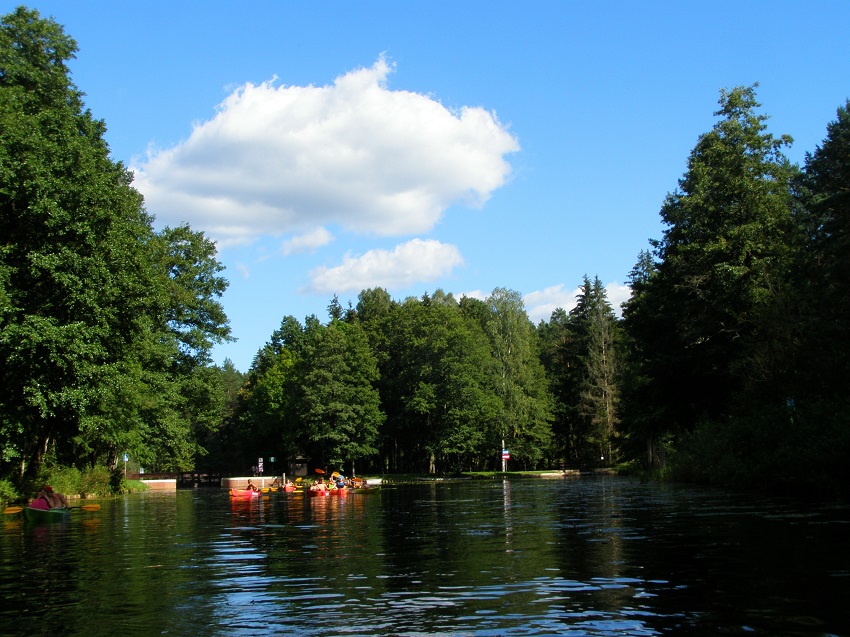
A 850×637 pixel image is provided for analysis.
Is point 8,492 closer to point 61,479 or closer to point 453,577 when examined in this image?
point 61,479

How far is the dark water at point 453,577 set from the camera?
9391 mm

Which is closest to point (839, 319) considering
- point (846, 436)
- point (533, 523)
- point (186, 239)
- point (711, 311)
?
point (846, 436)

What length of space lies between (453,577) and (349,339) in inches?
2894

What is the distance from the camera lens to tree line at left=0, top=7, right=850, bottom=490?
1165 inches

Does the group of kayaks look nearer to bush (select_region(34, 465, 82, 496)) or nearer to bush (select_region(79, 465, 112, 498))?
bush (select_region(79, 465, 112, 498))

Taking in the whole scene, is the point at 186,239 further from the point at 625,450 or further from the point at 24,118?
the point at 625,450

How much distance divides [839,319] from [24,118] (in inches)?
1322

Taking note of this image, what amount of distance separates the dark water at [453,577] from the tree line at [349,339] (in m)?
7.85

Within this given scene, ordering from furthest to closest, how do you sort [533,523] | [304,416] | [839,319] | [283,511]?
[304,416] < [283,511] < [839,319] < [533,523]

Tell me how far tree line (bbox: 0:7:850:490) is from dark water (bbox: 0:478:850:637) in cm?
785

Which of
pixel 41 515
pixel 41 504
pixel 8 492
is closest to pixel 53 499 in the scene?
pixel 41 504

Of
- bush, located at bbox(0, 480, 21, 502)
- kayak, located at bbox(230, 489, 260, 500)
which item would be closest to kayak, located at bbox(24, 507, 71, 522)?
bush, located at bbox(0, 480, 21, 502)

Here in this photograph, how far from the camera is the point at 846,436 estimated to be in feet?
80.6

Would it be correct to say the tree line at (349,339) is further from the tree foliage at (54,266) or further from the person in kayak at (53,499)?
the person in kayak at (53,499)
